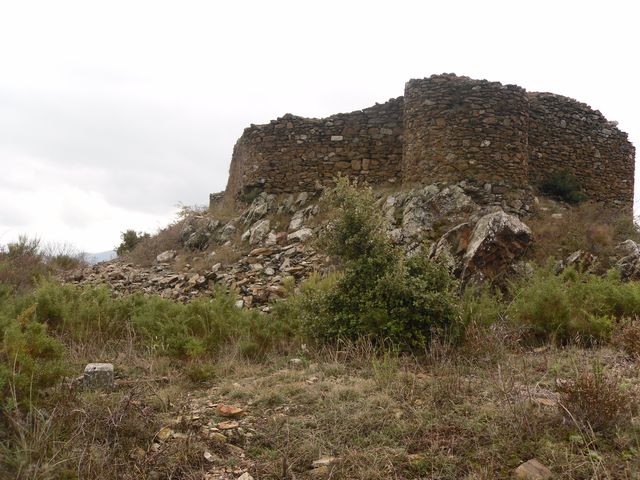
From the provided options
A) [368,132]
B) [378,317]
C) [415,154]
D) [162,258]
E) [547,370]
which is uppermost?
[368,132]

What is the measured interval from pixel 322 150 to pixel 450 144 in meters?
3.33

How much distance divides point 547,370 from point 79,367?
15.0ft

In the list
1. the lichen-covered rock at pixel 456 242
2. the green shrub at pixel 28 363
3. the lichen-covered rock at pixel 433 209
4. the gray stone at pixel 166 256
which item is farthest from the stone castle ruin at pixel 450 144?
the green shrub at pixel 28 363

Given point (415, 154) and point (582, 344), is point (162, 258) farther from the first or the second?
point (582, 344)

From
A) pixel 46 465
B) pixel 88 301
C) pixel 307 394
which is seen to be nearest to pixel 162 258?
pixel 88 301

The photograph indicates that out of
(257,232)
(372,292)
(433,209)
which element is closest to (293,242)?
(257,232)

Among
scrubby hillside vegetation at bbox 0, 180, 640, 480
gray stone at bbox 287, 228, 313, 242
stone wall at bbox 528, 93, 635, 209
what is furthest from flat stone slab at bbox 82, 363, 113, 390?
stone wall at bbox 528, 93, 635, 209

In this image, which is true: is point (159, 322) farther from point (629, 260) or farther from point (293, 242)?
point (629, 260)

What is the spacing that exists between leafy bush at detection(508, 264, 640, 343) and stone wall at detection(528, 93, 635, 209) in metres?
5.41

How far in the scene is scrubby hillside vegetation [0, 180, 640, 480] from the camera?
330 centimetres

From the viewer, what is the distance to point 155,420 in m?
3.79

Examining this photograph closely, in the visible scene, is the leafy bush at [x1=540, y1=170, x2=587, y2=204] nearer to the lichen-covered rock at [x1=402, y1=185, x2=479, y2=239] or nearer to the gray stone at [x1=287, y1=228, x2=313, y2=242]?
the lichen-covered rock at [x1=402, y1=185, x2=479, y2=239]

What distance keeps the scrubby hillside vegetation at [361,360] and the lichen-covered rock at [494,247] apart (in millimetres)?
32

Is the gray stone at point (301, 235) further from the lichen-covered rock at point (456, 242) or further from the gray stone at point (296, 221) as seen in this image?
the lichen-covered rock at point (456, 242)
